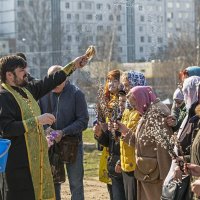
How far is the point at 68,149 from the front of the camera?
23.0 ft

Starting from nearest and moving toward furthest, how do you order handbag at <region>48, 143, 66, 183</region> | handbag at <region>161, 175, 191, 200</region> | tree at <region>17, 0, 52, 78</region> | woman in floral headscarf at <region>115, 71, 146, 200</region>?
handbag at <region>161, 175, 191, 200</region> < woman in floral headscarf at <region>115, 71, 146, 200</region> < handbag at <region>48, 143, 66, 183</region> < tree at <region>17, 0, 52, 78</region>

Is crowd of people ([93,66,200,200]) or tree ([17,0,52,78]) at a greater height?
tree ([17,0,52,78])

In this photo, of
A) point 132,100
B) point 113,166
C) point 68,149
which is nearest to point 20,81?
point 132,100

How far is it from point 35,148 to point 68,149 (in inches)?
57.9

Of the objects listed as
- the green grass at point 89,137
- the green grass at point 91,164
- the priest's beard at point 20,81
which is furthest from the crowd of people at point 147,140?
the green grass at point 89,137

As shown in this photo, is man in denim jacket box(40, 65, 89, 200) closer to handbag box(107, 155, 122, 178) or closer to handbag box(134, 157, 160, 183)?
handbag box(107, 155, 122, 178)

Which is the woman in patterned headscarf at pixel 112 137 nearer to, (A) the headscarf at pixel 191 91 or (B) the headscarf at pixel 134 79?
(B) the headscarf at pixel 134 79

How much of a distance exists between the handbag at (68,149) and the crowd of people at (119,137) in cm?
15

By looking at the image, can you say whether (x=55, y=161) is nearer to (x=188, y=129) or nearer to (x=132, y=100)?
(x=132, y=100)

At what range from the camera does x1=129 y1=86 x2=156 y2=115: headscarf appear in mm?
5660

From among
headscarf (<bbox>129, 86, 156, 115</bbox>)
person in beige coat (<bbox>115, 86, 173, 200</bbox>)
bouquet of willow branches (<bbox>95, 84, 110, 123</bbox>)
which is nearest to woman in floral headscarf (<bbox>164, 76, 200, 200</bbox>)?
person in beige coat (<bbox>115, 86, 173, 200</bbox>)

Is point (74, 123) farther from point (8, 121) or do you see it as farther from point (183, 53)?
point (183, 53)

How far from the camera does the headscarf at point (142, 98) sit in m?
5.66

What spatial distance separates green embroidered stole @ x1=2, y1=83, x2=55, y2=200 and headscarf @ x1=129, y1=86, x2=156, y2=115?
2.85 ft
